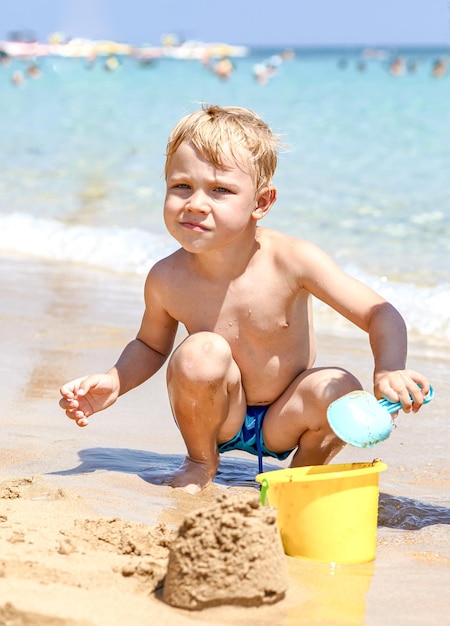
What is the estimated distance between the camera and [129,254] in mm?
6480

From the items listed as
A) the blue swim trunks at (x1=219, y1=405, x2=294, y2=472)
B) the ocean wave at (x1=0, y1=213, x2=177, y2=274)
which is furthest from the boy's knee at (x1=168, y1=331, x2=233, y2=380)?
the ocean wave at (x1=0, y1=213, x2=177, y2=274)

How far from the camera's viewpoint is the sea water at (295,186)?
6340mm

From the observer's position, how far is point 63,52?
108ft

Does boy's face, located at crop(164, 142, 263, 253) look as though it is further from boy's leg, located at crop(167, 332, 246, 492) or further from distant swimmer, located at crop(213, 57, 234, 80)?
distant swimmer, located at crop(213, 57, 234, 80)

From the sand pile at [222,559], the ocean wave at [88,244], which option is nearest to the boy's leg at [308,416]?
the sand pile at [222,559]

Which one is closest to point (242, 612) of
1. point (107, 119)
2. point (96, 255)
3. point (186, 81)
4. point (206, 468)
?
point (206, 468)

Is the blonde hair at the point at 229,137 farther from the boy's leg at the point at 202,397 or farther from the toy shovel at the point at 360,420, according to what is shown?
the toy shovel at the point at 360,420

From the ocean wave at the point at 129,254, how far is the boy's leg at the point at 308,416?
6.48 ft

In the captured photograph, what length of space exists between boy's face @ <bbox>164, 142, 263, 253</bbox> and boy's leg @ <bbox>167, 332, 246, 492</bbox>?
280mm

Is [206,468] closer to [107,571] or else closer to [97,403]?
[97,403]

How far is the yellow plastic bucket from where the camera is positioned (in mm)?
2109

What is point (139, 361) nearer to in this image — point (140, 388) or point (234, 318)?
point (234, 318)

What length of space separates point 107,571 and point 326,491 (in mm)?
513

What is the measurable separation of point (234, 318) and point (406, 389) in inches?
28.0
